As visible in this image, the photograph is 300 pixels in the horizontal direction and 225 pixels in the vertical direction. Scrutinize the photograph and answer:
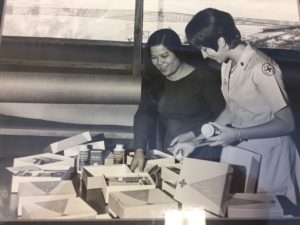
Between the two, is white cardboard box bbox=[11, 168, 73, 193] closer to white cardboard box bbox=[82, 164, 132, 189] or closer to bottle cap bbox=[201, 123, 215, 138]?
white cardboard box bbox=[82, 164, 132, 189]

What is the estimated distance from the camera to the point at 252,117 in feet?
3.08

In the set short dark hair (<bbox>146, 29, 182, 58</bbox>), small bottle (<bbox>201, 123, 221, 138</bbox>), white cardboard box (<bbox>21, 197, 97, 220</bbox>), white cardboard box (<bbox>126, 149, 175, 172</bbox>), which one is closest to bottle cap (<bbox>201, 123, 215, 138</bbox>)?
small bottle (<bbox>201, 123, 221, 138</bbox>)

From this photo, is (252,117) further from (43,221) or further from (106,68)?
(43,221)

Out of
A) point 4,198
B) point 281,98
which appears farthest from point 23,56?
point 281,98

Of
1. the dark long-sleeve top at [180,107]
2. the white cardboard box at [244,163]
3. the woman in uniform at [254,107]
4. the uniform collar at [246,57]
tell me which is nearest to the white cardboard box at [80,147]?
the dark long-sleeve top at [180,107]

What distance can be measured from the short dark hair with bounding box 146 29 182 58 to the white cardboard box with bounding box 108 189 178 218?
39 centimetres

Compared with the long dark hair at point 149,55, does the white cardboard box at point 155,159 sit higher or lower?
lower

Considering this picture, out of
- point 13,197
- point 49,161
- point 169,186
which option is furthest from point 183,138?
point 13,197

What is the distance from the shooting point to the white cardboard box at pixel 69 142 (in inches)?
35.6

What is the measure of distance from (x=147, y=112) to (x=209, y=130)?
17cm

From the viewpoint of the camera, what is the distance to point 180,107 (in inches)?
37.4

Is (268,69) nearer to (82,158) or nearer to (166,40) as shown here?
(166,40)

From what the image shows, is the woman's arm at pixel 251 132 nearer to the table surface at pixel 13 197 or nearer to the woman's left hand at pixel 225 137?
the woman's left hand at pixel 225 137

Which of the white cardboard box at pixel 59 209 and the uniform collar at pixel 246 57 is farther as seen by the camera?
the uniform collar at pixel 246 57
